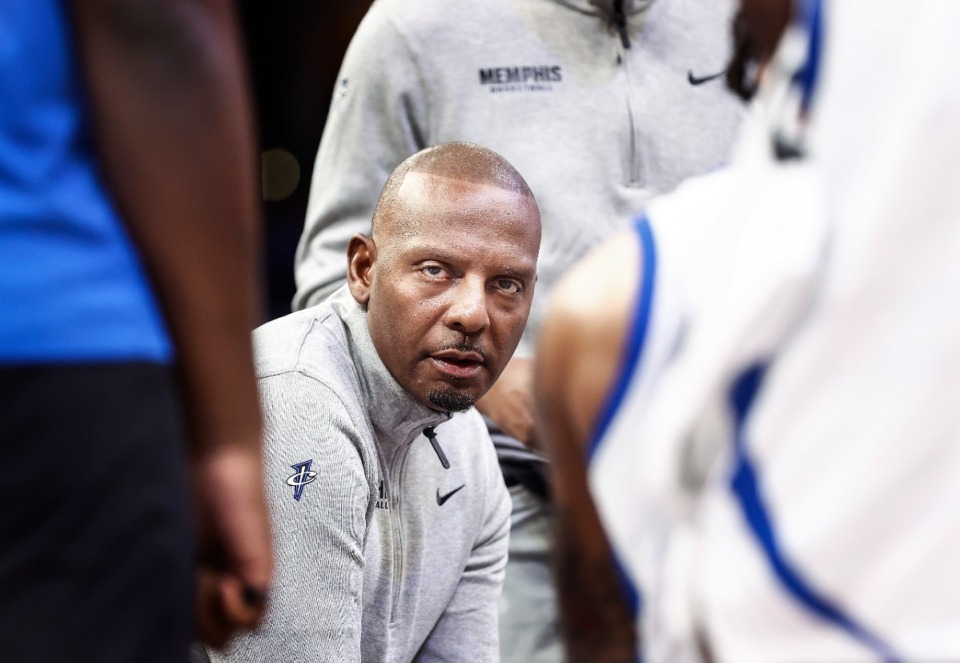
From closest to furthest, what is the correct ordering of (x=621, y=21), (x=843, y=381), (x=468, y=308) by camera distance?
1. (x=843, y=381)
2. (x=468, y=308)
3. (x=621, y=21)

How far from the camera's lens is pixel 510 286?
9.87ft

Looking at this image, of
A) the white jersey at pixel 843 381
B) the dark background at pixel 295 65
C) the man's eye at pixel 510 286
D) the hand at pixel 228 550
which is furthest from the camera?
the dark background at pixel 295 65

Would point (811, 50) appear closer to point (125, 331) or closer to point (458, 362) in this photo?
point (125, 331)

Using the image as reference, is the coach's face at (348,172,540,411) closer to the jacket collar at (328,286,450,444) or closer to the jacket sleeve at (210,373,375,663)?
the jacket collar at (328,286,450,444)

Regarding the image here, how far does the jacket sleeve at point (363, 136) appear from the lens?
122 inches

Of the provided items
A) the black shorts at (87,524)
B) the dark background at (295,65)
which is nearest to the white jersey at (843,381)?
the black shorts at (87,524)

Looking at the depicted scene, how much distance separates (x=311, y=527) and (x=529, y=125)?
3.44 feet

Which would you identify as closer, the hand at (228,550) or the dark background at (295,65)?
the hand at (228,550)

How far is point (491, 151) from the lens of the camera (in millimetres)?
2996

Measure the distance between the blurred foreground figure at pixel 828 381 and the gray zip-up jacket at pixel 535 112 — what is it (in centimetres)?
190

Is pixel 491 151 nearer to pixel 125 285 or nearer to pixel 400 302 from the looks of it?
pixel 400 302

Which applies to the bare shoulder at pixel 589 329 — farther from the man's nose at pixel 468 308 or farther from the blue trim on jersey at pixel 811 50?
the man's nose at pixel 468 308

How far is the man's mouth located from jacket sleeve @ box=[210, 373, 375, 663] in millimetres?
254

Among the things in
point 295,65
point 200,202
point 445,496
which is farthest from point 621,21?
point 295,65
